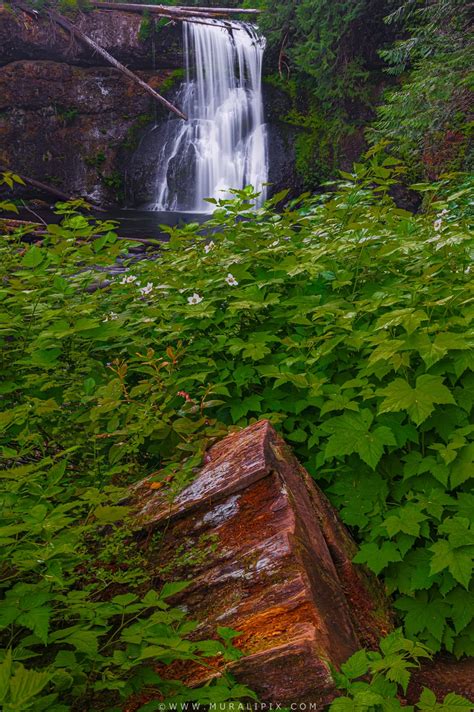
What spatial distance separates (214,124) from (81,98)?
14.5ft

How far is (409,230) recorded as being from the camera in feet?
10.4

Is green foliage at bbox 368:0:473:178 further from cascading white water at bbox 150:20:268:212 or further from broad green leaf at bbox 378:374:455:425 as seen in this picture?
cascading white water at bbox 150:20:268:212

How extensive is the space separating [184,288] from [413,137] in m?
6.15

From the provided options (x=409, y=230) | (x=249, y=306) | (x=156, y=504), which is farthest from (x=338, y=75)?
(x=156, y=504)

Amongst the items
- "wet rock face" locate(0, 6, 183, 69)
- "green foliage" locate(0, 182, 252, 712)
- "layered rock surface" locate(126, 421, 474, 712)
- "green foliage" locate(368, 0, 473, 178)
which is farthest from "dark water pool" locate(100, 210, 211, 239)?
"layered rock surface" locate(126, 421, 474, 712)

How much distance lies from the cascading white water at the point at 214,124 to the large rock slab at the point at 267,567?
1384cm

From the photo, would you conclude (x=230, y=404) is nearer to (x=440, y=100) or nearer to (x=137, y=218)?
(x=440, y=100)

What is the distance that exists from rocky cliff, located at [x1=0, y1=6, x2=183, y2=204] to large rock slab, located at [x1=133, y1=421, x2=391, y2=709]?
54.0 feet

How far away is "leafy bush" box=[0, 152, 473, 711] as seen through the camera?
1591 mm

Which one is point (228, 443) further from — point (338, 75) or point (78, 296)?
point (338, 75)

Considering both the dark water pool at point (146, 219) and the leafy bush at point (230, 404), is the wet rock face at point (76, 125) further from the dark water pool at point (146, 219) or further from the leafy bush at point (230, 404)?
the leafy bush at point (230, 404)

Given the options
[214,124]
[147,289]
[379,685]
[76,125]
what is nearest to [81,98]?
[76,125]

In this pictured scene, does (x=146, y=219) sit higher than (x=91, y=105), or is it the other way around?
(x=91, y=105)

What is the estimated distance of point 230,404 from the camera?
262 cm
